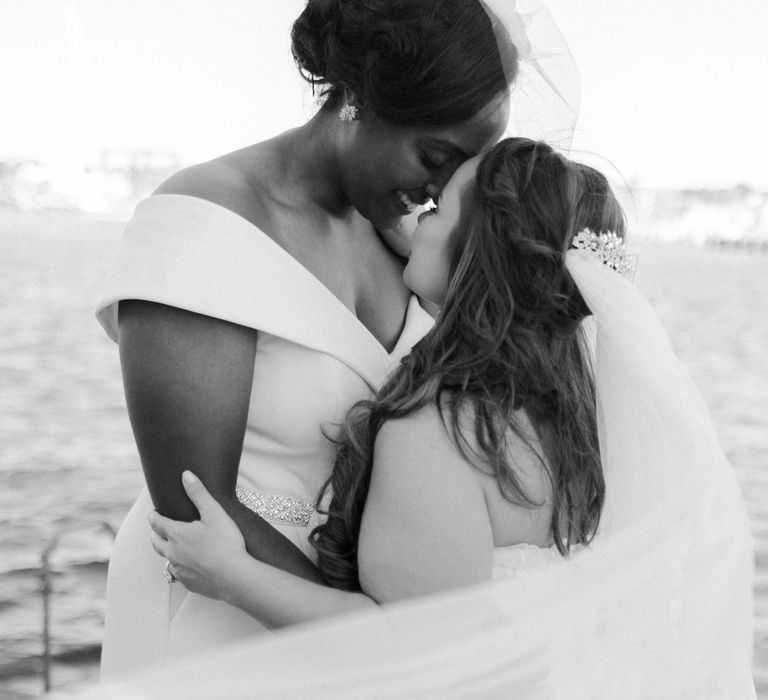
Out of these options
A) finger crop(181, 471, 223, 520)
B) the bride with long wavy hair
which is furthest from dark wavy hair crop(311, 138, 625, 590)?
finger crop(181, 471, 223, 520)

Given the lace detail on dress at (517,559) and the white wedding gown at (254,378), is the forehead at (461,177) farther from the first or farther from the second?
the lace detail on dress at (517,559)

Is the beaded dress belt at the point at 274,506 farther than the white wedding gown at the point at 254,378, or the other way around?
the beaded dress belt at the point at 274,506

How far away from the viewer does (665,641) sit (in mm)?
1347

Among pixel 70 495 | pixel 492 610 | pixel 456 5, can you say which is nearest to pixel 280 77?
pixel 456 5

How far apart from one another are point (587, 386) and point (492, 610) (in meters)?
0.61

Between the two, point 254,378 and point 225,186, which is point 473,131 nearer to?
point 225,186

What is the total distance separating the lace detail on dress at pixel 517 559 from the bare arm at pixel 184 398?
0.37 m

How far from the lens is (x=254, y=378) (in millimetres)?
1726

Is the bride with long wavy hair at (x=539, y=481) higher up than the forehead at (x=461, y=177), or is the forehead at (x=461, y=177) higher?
the forehead at (x=461, y=177)

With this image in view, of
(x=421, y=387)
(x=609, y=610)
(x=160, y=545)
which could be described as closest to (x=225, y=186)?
(x=421, y=387)

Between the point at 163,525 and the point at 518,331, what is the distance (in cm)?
63

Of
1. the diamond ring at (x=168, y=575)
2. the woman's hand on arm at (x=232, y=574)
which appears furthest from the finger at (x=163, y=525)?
the diamond ring at (x=168, y=575)

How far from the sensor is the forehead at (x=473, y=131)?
1699 millimetres

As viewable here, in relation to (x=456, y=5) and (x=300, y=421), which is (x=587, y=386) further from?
(x=456, y=5)
